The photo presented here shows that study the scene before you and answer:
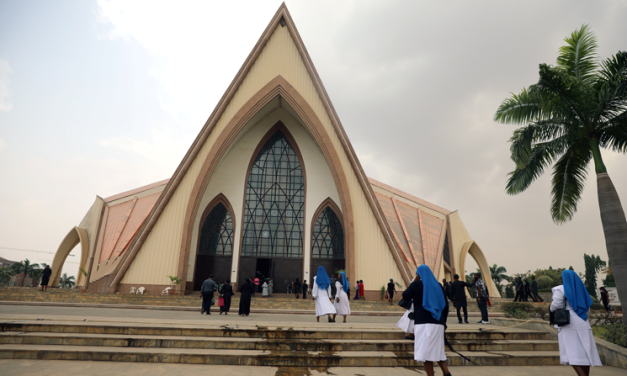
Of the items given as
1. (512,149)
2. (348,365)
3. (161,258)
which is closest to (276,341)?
(348,365)

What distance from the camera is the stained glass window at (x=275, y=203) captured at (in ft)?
66.3

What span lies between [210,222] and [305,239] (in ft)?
19.2

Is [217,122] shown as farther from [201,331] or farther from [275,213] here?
[201,331]

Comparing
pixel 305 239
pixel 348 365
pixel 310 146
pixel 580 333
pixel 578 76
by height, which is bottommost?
pixel 348 365

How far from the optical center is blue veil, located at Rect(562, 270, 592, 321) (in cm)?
447

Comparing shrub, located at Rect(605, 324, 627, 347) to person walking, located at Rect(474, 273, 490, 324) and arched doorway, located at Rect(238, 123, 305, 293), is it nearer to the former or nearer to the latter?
person walking, located at Rect(474, 273, 490, 324)

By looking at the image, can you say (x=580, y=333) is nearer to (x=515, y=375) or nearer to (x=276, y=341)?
(x=515, y=375)

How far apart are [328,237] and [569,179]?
41.1ft

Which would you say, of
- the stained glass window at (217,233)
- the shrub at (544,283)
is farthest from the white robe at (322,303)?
the shrub at (544,283)

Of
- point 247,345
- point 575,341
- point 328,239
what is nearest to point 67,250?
point 328,239

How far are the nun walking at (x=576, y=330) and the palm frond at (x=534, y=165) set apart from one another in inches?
303

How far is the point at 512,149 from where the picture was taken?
11.1 meters

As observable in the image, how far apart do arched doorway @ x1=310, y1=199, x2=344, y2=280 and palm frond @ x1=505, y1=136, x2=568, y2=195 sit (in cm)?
1057

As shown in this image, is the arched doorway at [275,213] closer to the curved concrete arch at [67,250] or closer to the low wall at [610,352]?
the curved concrete arch at [67,250]
